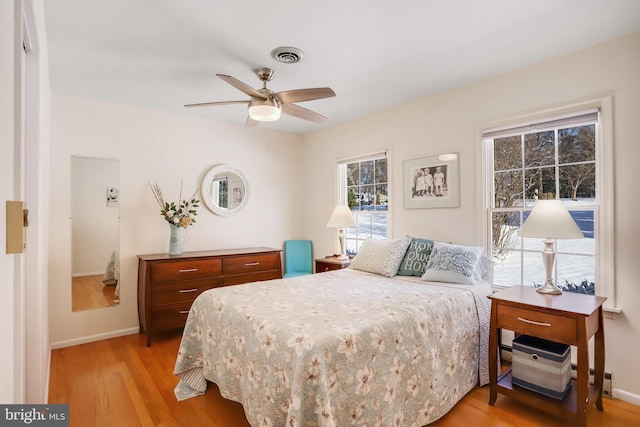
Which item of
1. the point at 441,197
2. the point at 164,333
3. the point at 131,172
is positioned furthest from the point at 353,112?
the point at 164,333

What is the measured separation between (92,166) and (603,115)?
4.62m

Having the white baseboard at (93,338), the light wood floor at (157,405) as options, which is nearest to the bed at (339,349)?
the light wood floor at (157,405)

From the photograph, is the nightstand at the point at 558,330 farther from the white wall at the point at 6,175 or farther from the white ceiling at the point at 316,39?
the white wall at the point at 6,175

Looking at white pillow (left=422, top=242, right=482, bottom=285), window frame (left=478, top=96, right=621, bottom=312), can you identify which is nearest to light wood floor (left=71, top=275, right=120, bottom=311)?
white pillow (left=422, top=242, right=482, bottom=285)

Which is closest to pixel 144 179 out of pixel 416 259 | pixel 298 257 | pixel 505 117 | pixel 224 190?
pixel 224 190

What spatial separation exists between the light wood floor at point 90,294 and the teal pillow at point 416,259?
3.12 meters

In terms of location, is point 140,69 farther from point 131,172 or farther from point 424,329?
point 424,329

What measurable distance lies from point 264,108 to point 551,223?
2222 mm

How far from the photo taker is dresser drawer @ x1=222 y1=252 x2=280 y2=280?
3.88 meters

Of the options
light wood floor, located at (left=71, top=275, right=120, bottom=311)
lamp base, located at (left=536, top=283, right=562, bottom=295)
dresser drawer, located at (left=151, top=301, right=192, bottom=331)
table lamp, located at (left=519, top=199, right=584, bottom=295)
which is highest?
table lamp, located at (left=519, top=199, right=584, bottom=295)

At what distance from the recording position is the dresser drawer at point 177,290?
11.3ft

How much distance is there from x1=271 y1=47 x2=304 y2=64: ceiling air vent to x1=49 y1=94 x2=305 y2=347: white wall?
1994 millimetres

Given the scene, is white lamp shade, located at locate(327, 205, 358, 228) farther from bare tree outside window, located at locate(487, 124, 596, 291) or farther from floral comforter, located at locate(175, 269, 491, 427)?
bare tree outside window, located at locate(487, 124, 596, 291)

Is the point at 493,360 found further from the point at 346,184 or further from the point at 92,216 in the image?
the point at 92,216
